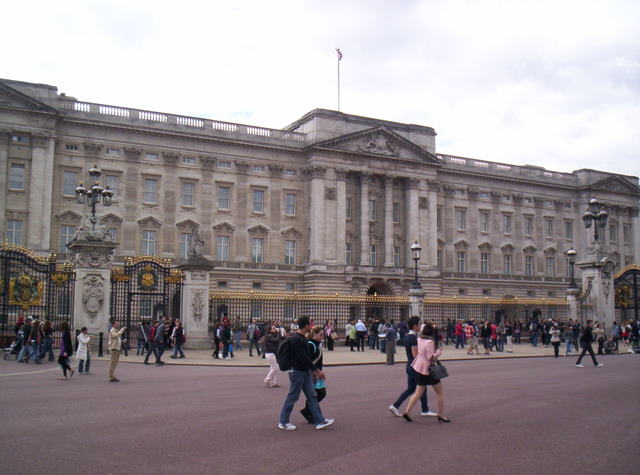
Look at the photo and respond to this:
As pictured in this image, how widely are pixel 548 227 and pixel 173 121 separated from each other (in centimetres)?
4284

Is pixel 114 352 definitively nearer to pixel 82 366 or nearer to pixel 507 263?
pixel 82 366

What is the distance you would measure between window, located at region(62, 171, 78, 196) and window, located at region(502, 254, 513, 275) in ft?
142

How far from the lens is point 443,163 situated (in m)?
66.8

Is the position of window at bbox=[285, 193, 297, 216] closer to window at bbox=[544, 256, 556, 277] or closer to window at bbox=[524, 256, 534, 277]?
window at bbox=[524, 256, 534, 277]

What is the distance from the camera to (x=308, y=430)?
35.5 ft

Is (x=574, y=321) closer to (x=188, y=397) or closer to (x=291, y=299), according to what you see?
(x=291, y=299)

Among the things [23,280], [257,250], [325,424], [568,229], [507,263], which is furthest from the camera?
[568,229]

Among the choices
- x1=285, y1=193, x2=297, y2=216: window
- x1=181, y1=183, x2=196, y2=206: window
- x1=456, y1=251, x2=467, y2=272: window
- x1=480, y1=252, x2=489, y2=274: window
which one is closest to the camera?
x1=181, y1=183, x2=196, y2=206: window

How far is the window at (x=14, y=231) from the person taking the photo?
48.8m

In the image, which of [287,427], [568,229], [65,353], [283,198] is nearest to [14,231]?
[283,198]

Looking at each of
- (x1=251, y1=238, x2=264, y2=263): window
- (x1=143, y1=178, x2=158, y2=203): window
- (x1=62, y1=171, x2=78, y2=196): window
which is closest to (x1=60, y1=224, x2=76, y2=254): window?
(x1=62, y1=171, x2=78, y2=196): window

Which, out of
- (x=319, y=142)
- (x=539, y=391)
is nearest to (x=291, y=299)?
(x=539, y=391)

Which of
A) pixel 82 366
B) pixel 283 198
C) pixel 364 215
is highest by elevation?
pixel 283 198

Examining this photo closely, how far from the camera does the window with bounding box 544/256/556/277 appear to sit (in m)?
74.5
